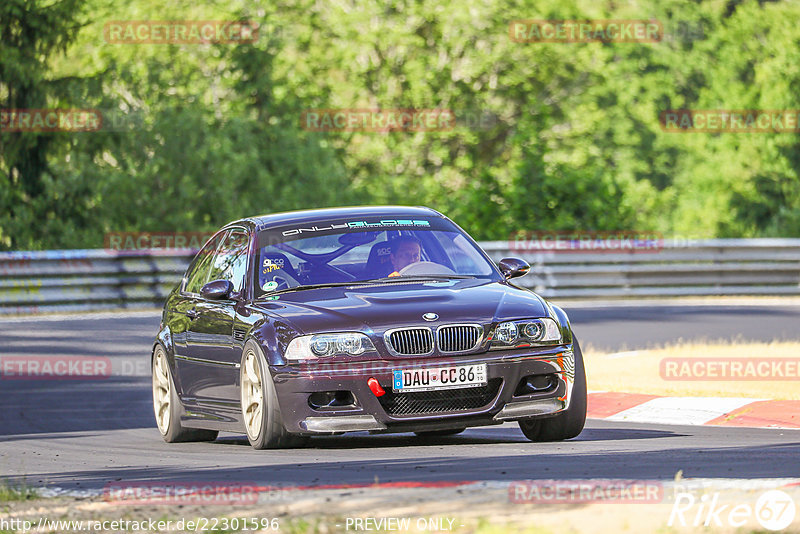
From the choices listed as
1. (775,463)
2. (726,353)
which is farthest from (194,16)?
(775,463)

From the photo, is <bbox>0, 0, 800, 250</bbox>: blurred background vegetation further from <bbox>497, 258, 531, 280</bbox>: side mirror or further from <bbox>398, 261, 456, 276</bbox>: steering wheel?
<bbox>398, 261, 456, 276</bbox>: steering wheel

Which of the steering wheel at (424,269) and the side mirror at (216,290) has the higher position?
the steering wheel at (424,269)

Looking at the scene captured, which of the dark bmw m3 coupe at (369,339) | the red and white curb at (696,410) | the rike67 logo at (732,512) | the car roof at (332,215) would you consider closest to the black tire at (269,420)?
the dark bmw m3 coupe at (369,339)

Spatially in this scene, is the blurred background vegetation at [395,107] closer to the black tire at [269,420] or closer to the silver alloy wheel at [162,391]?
the silver alloy wheel at [162,391]

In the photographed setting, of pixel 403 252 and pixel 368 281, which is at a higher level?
pixel 403 252

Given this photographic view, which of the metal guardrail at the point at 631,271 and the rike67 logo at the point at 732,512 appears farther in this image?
the metal guardrail at the point at 631,271

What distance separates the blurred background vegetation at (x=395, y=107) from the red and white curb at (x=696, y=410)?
19.0m

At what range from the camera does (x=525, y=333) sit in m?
9.15

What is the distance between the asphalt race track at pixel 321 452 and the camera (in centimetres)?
765

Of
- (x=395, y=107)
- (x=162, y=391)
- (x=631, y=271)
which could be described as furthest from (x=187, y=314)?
(x=395, y=107)

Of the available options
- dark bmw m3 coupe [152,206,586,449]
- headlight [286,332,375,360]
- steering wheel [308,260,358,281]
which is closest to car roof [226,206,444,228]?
dark bmw m3 coupe [152,206,586,449]

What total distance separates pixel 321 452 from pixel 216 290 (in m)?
1.40

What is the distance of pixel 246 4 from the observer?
1677 inches

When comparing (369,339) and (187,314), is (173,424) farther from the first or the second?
(369,339)
